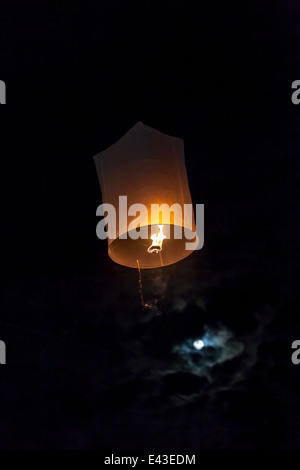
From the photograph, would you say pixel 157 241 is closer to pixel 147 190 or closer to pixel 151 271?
pixel 147 190

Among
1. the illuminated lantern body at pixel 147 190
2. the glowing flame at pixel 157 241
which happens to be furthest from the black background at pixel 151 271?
the glowing flame at pixel 157 241

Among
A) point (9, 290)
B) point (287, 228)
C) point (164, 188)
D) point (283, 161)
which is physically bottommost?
point (164, 188)

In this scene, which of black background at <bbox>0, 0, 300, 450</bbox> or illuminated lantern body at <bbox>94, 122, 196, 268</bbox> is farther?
black background at <bbox>0, 0, 300, 450</bbox>

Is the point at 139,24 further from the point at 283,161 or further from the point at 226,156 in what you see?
the point at 283,161

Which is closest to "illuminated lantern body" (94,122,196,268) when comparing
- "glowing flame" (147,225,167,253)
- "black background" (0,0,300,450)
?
"glowing flame" (147,225,167,253)

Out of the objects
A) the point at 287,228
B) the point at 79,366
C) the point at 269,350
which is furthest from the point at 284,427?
the point at 287,228

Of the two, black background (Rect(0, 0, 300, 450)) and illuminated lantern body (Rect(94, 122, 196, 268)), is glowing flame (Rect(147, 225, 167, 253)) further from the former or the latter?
black background (Rect(0, 0, 300, 450))

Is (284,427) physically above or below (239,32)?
below
